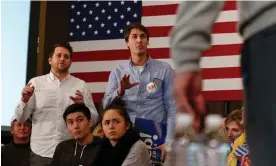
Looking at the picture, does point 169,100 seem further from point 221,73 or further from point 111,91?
point 221,73

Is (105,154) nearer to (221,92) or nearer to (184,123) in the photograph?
(221,92)

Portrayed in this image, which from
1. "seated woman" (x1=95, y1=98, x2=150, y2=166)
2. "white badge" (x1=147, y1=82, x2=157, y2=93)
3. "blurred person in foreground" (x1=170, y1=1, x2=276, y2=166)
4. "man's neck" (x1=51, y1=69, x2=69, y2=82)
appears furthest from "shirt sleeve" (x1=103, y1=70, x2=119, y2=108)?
"blurred person in foreground" (x1=170, y1=1, x2=276, y2=166)

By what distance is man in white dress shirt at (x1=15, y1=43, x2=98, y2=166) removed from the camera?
271 cm

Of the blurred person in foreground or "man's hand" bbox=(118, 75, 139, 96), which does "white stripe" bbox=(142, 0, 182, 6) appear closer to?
"man's hand" bbox=(118, 75, 139, 96)

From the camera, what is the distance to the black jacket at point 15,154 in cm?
297

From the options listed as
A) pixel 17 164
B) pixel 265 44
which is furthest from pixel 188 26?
pixel 17 164

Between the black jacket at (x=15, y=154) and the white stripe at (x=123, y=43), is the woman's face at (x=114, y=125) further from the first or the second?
the white stripe at (x=123, y=43)

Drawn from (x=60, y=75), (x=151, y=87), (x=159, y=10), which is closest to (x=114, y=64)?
(x=159, y=10)

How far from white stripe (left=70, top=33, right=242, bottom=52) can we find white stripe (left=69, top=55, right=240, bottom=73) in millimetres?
102

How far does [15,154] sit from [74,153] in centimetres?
54

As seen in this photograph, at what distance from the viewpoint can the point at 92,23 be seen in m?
3.98

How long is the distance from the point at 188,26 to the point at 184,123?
143 millimetres

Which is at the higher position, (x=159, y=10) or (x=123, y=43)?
(x=159, y=10)

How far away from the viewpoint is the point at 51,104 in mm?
2752
